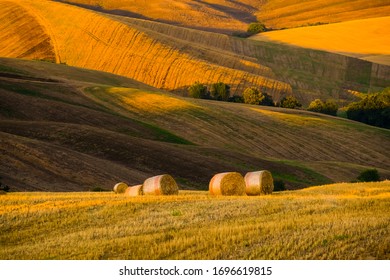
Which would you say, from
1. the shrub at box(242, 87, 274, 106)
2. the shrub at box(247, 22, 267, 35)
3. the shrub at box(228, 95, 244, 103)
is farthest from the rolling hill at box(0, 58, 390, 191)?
the shrub at box(247, 22, 267, 35)

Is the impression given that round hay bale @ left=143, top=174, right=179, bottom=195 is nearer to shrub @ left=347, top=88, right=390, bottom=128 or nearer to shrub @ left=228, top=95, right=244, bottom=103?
shrub @ left=347, top=88, right=390, bottom=128

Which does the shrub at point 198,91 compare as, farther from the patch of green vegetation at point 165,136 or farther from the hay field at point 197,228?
the hay field at point 197,228

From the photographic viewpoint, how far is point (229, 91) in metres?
116

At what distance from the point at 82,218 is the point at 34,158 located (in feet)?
88.0

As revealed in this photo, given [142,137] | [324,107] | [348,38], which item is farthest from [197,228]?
[348,38]

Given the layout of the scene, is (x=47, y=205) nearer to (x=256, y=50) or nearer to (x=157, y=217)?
(x=157, y=217)

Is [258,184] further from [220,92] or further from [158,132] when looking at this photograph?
[220,92]

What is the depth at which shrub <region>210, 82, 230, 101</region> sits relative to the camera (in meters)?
113

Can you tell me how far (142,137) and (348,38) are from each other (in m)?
102

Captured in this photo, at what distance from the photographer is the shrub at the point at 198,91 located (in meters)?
111

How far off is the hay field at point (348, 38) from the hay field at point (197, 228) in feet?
399

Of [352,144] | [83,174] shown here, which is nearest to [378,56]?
[352,144]

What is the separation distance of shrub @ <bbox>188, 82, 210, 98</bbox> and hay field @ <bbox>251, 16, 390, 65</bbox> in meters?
42.6

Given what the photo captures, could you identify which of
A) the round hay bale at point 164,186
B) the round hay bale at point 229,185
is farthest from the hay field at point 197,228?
the round hay bale at point 164,186
